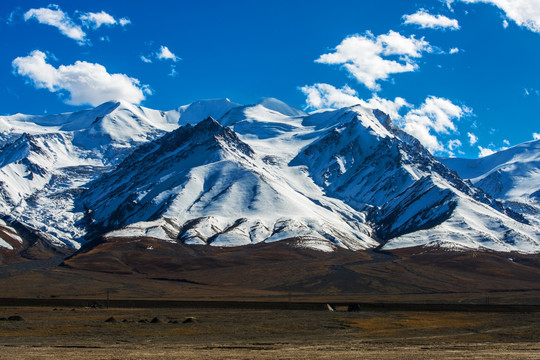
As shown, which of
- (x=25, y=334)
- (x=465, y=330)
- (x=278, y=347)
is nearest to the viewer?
(x=278, y=347)

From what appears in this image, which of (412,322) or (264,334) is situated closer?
(264,334)

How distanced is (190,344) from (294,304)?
167 feet

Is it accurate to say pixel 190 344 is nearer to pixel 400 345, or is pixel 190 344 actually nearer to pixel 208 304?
pixel 400 345

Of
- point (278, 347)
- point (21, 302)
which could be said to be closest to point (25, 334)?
point (278, 347)

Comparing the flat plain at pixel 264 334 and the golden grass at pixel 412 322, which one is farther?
the golden grass at pixel 412 322

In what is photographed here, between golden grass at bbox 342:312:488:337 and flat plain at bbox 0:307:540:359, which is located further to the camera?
golden grass at bbox 342:312:488:337

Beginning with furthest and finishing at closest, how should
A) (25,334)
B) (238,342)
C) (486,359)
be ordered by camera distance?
(25,334) → (238,342) → (486,359)

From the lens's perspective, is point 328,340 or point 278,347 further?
point 328,340

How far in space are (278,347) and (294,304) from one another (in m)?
52.2

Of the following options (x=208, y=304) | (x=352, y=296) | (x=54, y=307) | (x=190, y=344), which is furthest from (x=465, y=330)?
(x=352, y=296)

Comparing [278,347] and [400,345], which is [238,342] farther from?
[400,345]

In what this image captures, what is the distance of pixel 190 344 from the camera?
5984cm

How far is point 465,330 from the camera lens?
77.5 meters

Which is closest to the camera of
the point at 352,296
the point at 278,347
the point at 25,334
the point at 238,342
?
the point at 278,347
